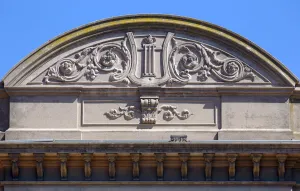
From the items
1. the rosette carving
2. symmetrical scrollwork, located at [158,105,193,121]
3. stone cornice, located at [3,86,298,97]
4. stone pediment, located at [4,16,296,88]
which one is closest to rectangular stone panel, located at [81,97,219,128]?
symmetrical scrollwork, located at [158,105,193,121]

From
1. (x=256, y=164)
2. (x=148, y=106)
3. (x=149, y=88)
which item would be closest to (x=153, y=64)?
(x=149, y=88)

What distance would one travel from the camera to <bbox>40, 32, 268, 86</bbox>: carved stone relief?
42.2 m

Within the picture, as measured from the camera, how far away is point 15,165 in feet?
135

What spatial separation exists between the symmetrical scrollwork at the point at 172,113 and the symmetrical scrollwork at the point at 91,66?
124 cm

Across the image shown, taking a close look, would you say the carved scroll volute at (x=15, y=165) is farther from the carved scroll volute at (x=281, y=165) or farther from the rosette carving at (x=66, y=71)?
the carved scroll volute at (x=281, y=165)

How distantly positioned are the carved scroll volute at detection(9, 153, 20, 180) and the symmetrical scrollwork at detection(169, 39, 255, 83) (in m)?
4.74

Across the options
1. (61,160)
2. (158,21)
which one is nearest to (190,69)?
(158,21)

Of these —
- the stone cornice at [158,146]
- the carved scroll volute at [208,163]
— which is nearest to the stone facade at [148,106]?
the carved scroll volute at [208,163]

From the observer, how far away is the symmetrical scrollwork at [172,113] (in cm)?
4203

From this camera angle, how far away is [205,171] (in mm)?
40969

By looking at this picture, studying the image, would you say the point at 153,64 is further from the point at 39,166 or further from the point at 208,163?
the point at 39,166

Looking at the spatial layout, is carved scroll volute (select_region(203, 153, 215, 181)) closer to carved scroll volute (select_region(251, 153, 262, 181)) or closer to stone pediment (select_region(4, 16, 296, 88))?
carved scroll volute (select_region(251, 153, 262, 181))

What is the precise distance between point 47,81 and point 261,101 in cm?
585

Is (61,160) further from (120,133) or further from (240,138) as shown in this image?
(240,138)
